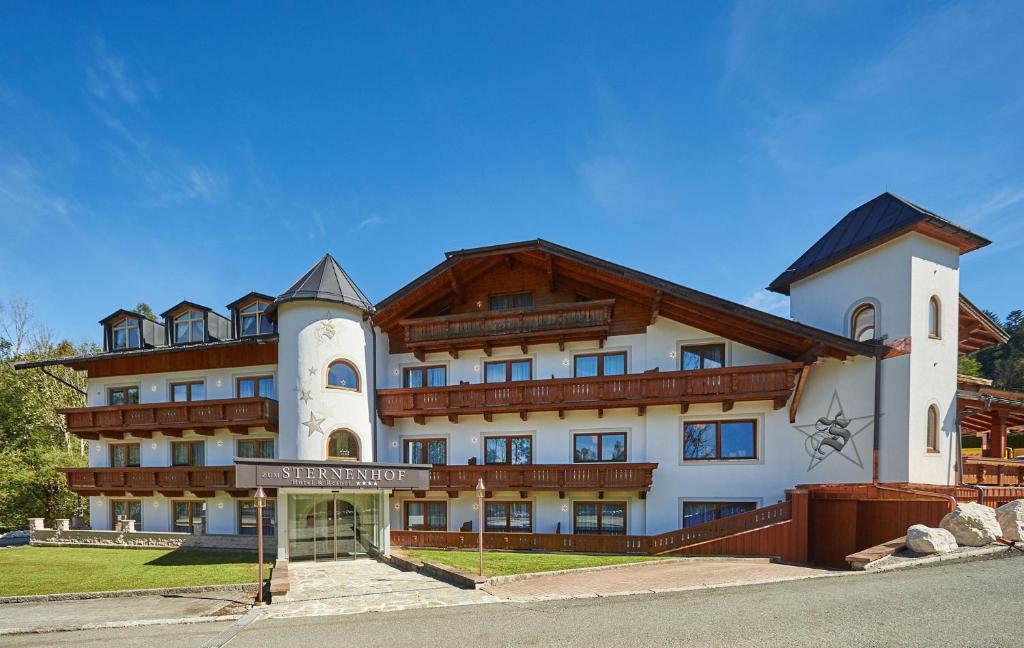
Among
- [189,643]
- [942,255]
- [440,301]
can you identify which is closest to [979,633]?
[189,643]

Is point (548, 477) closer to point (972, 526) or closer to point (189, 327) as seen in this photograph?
point (972, 526)

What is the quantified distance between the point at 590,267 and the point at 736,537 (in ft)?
35.4

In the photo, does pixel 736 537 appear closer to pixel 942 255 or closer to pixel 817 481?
pixel 817 481

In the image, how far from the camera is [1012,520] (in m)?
14.0

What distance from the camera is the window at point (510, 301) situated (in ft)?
78.7

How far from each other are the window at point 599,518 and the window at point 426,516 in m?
5.78

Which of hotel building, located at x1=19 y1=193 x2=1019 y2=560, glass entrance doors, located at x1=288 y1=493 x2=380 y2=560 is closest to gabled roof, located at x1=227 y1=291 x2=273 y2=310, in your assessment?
hotel building, located at x1=19 y1=193 x2=1019 y2=560

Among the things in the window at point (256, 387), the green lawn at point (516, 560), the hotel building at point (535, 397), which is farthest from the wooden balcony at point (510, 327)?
the green lawn at point (516, 560)

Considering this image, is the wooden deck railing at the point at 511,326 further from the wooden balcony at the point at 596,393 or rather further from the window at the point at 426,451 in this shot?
the window at the point at 426,451

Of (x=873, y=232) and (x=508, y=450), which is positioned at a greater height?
(x=873, y=232)

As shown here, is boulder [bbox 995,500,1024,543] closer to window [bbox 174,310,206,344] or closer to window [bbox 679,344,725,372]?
window [bbox 679,344,725,372]

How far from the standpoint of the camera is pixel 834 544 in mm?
16766

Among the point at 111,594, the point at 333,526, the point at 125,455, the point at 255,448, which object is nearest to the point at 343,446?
the point at 333,526

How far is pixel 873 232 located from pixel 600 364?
1100cm
